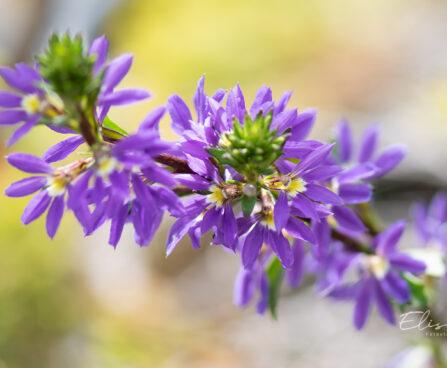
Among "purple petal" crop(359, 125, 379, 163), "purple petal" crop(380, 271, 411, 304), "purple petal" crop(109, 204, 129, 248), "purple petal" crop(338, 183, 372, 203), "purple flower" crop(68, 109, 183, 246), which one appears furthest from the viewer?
"purple petal" crop(359, 125, 379, 163)

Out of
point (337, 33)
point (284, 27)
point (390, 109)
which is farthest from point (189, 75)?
point (390, 109)

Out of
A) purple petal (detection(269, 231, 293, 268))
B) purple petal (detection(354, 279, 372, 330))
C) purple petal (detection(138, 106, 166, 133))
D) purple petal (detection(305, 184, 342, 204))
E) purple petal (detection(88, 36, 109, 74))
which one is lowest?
purple petal (detection(354, 279, 372, 330))

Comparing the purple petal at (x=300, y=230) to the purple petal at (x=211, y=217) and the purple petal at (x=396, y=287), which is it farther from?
the purple petal at (x=396, y=287)

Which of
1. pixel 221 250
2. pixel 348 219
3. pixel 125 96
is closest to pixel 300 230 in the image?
pixel 348 219

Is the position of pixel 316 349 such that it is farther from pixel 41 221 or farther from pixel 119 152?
pixel 119 152

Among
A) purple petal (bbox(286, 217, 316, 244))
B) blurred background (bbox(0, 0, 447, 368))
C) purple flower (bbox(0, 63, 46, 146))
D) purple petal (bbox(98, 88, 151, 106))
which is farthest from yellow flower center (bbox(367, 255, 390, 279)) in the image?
blurred background (bbox(0, 0, 447, 368))

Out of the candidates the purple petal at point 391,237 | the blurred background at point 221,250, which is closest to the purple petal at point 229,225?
the purple petal at point 391,237

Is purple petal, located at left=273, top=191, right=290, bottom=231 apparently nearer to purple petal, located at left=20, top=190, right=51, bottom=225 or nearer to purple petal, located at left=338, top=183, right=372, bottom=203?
purple petal, located at left=338, top=183, right=372, bottom=203
